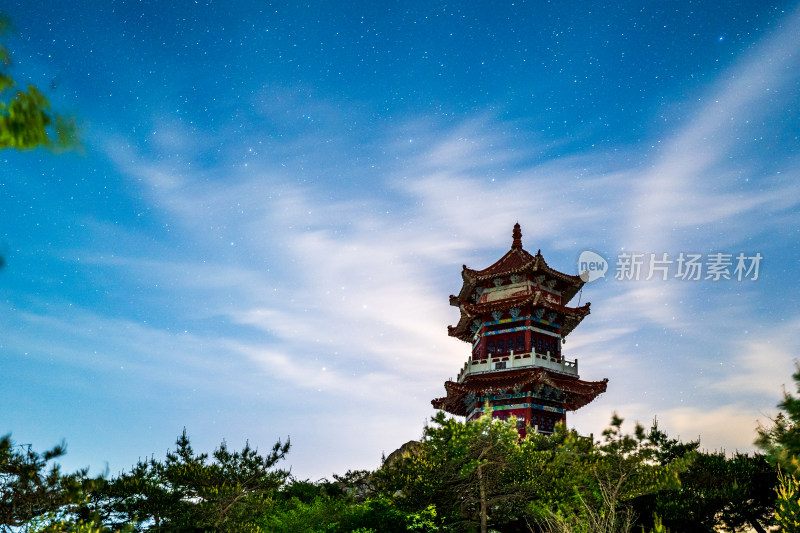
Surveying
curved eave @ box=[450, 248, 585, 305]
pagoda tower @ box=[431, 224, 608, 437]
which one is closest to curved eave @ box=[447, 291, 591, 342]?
pagoda tower @ box=[431, 224, 608, 437]

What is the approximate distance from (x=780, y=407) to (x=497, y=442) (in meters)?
9.57

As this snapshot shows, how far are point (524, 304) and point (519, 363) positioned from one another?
392 cm

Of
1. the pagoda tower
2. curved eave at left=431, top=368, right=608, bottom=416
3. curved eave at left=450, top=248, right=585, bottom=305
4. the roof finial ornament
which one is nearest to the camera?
curved eave at left=431, top=368, right=608, bottom=416

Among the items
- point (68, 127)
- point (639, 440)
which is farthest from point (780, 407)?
point (68, 127)

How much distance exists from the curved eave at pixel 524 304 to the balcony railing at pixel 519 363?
123 inches

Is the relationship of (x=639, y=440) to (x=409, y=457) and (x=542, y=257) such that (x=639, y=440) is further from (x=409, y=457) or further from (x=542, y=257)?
(x=542, y=257)

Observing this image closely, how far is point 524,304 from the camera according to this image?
35219 mm

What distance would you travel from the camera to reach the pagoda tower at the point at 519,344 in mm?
33531

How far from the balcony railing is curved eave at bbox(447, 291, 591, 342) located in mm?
3116

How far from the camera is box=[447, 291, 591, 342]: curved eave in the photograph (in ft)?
114

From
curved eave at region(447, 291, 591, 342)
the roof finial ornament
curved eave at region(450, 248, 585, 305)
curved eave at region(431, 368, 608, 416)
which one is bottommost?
curved eave at region(431, 368, 608, 416)

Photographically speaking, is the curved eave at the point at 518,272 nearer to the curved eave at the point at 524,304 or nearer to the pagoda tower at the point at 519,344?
the pagoda tower at the point at 519,344

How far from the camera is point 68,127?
3.81m

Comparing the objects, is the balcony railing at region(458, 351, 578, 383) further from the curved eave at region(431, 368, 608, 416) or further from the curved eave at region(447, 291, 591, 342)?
the curved eave at region(447, 291, 591, 342)
